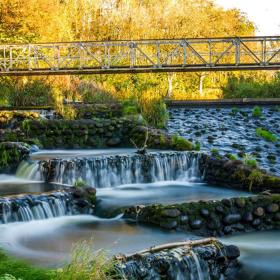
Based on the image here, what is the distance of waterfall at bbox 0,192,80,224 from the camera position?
1063 cm

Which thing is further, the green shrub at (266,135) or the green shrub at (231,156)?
the green shrub at (266,135)

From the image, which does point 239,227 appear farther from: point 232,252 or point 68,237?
point 68,237

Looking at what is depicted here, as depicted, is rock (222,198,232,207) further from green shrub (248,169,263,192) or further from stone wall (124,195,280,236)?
green shrub (248,169,263,192)

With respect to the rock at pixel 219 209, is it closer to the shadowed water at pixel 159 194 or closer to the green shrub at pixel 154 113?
the shadowed water at pixel 159 194

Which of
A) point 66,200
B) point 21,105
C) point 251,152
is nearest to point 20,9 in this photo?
point 21,105

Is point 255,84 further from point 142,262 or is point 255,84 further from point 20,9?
Result: point 142,262

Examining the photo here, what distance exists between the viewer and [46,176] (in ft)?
46.9

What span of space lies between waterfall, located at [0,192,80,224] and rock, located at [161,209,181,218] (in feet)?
6.39

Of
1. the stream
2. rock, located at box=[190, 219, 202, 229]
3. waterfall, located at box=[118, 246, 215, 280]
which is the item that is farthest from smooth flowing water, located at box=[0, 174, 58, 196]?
waterfall, located at box=[118, 246, 215, 280]

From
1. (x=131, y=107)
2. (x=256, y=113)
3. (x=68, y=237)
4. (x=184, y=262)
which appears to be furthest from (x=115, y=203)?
(x=256, y=113)

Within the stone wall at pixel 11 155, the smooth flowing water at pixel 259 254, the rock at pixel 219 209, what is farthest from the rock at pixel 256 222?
the stone wall at pixel 11 155

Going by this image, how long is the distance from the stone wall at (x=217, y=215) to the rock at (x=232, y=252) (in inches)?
57.8

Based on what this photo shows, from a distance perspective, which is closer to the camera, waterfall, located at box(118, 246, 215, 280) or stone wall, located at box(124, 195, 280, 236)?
waterfall, located at box(118, 246, 215, 280)

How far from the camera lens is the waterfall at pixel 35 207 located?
10.6m
